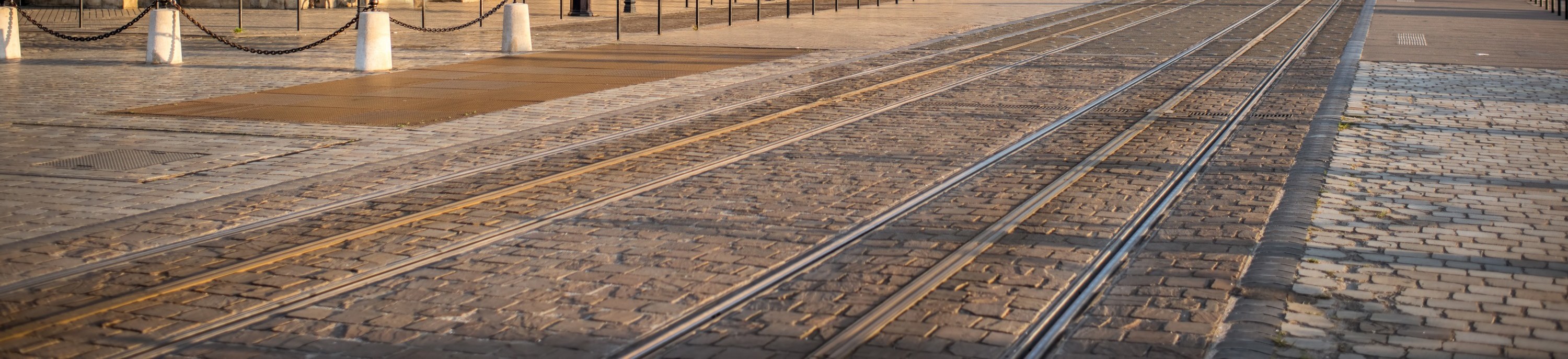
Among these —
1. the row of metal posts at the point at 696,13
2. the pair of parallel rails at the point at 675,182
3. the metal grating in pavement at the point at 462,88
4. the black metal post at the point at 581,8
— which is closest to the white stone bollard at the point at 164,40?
the metal grating in pavement at the point at 462,88

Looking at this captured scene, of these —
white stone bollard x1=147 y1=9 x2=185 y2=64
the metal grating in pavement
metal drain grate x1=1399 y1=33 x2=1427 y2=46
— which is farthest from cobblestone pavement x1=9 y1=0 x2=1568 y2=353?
metal drain grate x1=1399 y1=33 x2=1427 y2=46

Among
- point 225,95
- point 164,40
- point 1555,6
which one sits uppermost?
point 1555,6

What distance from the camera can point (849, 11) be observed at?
33312 mm

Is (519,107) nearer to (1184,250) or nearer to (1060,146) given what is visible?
(1060,146)

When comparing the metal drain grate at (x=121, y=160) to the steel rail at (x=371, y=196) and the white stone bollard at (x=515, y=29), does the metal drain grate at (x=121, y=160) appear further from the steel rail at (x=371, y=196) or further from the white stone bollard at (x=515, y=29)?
the white stone bollard at (x=515, y=29)

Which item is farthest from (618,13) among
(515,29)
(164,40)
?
(164,40)

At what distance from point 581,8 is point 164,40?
13469 millimetres

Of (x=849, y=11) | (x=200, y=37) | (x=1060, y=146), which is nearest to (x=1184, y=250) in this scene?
(x=1060, y=146)

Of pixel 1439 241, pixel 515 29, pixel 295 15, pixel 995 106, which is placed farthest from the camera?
pixel 295 15

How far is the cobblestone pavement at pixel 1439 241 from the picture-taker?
5.48m

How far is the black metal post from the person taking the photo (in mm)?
30469

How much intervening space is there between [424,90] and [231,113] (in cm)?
247

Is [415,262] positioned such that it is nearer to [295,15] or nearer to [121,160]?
[121,160]

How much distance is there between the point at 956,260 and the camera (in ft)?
22.1
